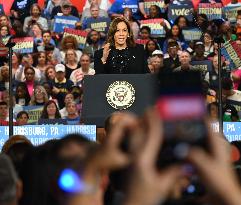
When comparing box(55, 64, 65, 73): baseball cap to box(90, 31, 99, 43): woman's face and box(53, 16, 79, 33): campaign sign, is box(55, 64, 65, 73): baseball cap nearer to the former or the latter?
box(90, 31, 99, 43): woman's face

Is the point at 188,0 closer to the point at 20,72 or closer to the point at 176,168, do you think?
the point at 20,72

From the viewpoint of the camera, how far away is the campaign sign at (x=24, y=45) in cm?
1587

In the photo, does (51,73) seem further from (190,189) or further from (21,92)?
(190,189)

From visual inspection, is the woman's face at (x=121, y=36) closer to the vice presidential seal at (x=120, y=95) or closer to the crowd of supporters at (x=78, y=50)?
the vice presidential seal at (x=120, y=95)

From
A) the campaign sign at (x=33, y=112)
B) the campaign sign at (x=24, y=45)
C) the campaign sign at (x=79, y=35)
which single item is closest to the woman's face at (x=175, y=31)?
the campaign sign at (x=79, y=35)

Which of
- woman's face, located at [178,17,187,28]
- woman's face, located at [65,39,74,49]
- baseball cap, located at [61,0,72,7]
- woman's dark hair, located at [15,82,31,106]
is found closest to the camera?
woman's dark hair, located at [15,82,31,106]

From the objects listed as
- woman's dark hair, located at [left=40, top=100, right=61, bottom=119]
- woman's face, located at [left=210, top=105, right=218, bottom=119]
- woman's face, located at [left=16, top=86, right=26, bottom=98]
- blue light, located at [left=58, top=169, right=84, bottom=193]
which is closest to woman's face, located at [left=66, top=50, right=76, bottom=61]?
woman's face, located at [left=16, top=86, right=26, bottom=98]

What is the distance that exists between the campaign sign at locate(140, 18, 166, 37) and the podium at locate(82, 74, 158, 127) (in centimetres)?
810

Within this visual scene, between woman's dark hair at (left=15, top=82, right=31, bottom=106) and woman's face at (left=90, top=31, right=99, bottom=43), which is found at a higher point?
woman's face at (left=90, top=31, right=99, bottom=43)

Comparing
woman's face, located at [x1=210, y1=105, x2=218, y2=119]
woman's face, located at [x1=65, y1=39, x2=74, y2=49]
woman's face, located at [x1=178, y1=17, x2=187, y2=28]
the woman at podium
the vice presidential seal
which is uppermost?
woman's face, located at [x1=178, y1=17, x2=187, y2=28]

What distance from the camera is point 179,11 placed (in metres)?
17.1

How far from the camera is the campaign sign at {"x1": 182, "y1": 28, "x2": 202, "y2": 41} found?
16156 mm

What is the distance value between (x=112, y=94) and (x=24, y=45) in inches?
310

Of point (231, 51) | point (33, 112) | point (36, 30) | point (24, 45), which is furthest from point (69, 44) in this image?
point (231, 51)
